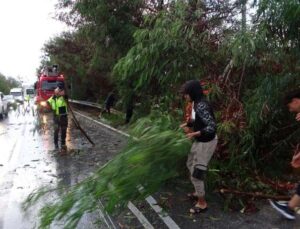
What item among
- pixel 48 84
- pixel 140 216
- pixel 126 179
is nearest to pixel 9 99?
pixel 48 84

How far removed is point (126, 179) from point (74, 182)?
12.9 ft

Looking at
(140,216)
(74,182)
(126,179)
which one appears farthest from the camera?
(74,182)

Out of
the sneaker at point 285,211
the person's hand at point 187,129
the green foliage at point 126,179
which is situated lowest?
the sneaker at point 285,211

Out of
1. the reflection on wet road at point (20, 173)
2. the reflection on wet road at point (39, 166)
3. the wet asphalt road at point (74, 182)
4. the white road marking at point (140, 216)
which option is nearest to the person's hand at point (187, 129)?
the wet asphalt road at point (74, 182)

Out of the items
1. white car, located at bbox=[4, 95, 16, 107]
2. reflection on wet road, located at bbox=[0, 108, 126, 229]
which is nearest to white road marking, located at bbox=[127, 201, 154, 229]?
reflection on wet road, located at bbox=[0, 108, 126, 229]

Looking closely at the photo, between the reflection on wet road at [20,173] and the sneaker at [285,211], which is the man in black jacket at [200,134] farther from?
the reflection on wet road at [20,173]

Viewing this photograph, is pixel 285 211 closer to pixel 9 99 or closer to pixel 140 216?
pixel 140 216

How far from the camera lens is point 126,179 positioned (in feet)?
17.4

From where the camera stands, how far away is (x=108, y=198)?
5395mm

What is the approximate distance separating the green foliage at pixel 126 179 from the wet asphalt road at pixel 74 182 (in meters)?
0.81

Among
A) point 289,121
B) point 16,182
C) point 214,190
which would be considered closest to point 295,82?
point 289,121

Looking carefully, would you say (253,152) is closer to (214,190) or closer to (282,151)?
(282,151)

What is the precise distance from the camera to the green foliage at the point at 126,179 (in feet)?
17.3

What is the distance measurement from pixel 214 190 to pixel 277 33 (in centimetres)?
280
